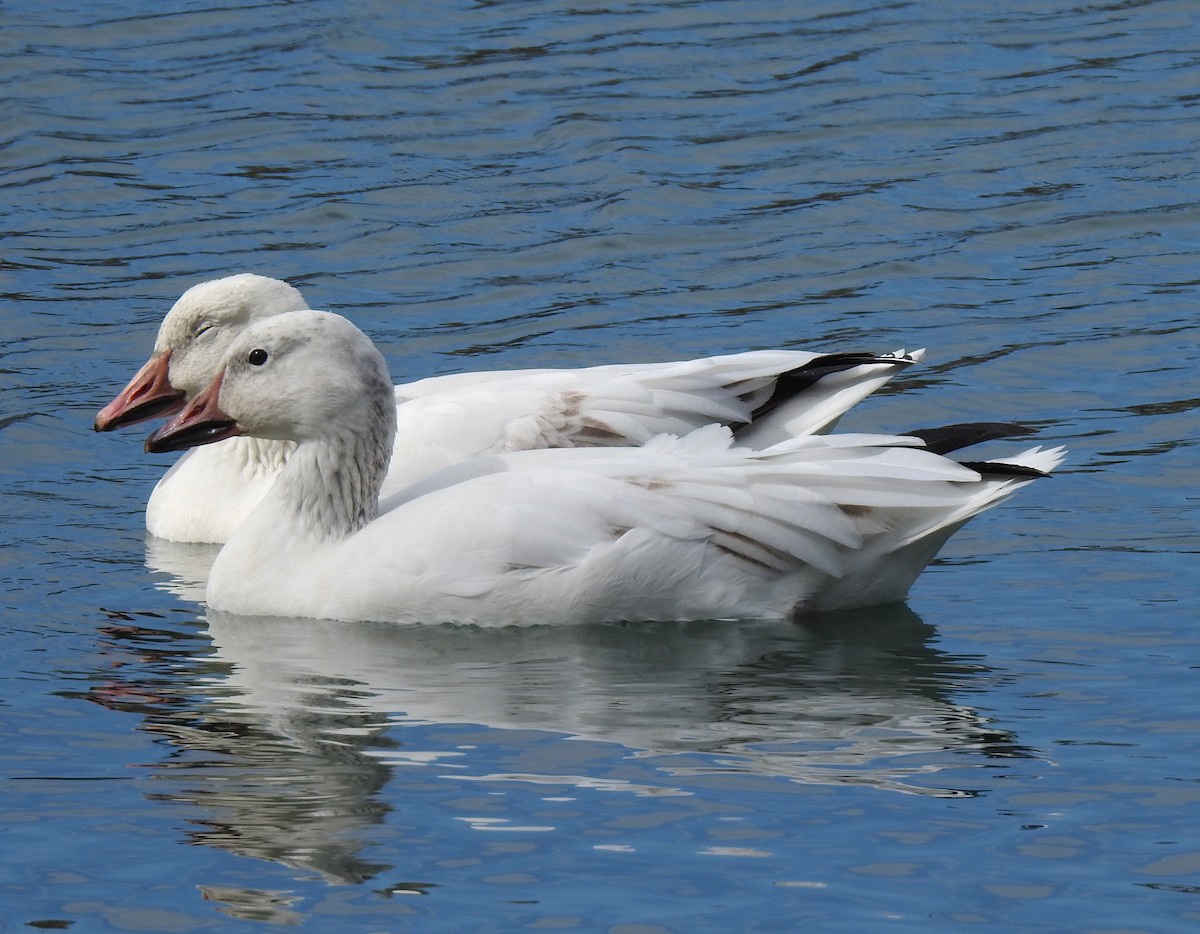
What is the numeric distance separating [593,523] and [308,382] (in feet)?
4.09

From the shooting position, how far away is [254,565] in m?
8.30

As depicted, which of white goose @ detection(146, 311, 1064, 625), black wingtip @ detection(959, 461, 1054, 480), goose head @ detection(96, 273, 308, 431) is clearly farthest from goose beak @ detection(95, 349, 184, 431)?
black wingtip @ detection(959, 461, 1054, 480)

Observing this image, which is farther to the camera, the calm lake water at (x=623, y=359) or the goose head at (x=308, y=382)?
the goose head at (x=308, y=382)

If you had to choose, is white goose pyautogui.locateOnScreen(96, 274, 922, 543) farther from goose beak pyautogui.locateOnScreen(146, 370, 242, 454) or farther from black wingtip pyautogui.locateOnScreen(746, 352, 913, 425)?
goose beak pyautogui.locateOnScreen(146, 370, 242, 454)

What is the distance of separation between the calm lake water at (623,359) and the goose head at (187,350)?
23.5 inches

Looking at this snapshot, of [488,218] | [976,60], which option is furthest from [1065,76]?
[488,218]

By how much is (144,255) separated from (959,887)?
9.21m

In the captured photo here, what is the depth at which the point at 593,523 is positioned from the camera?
777cm

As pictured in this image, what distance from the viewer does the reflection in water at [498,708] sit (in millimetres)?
6203

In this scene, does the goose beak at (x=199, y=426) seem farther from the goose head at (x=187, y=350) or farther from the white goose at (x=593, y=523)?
the goose head at (x=187, y=350)

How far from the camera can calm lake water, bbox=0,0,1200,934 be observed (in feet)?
18.9

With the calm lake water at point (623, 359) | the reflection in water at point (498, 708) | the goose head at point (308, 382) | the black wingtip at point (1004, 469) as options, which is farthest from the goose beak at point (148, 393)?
the black wingtip at point (1004, 469)

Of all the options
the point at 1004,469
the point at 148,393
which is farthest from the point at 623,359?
the point at 1004,469

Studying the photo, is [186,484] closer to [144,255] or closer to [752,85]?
[144,255]
